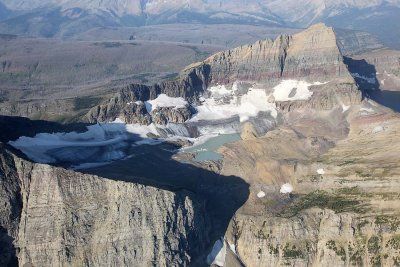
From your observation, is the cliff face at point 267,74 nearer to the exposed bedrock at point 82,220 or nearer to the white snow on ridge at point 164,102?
the white snow on ridge at point 164,102

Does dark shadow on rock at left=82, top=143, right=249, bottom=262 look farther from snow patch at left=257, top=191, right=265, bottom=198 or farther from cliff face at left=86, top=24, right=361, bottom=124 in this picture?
cliff face at left=86, top=24, right=361, bottom=124

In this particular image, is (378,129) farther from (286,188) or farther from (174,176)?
(174,176)

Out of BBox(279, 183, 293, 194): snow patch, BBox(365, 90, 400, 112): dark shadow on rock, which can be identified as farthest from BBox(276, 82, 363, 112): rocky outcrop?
BBox(279, 183, 293, 194): snow patch

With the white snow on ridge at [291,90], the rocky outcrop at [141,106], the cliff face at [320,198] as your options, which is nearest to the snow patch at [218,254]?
the cliff face at [320,198]

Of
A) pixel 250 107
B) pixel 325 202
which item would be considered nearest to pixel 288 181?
pixel 325 202

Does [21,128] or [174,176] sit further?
[21,128]

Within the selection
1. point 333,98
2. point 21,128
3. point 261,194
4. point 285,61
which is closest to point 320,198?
point 261,194
